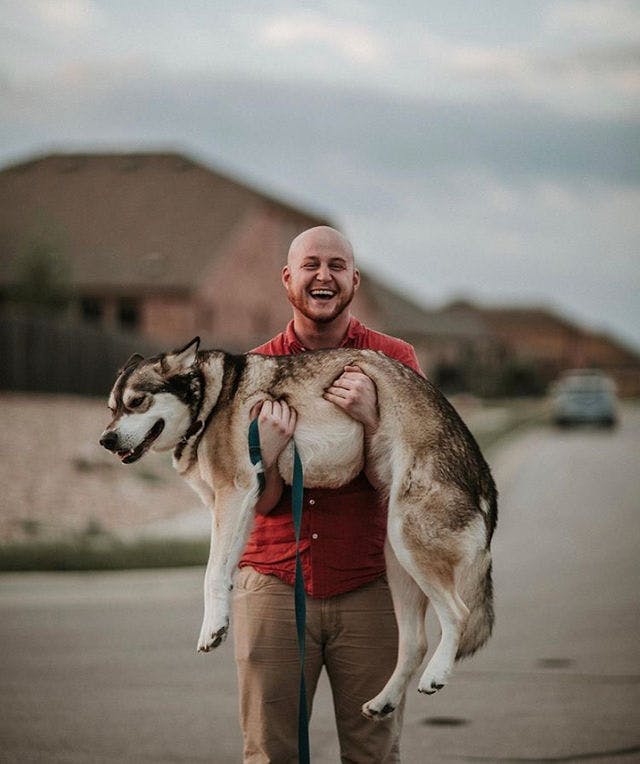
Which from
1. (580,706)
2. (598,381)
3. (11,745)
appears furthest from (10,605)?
(598,381)

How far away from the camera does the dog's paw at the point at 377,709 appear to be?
11.8ft

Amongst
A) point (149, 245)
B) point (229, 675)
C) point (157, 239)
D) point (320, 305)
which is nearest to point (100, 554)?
point (229, 675)

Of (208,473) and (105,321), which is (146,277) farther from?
(208,473)

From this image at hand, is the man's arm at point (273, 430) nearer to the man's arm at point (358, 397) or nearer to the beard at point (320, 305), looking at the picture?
the man's arm at point (358, 397)

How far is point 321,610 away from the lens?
3891 mm

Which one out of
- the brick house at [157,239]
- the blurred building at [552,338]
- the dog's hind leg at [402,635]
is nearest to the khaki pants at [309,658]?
the dog's hind leg at [402,635]

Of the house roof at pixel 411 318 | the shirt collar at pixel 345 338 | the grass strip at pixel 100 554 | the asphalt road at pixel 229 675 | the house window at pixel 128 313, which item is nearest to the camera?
the shirt collar at pixel 345 338

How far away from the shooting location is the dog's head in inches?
136

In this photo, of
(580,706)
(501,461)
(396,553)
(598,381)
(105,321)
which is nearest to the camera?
(396,553)

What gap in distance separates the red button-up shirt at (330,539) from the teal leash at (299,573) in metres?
0.09

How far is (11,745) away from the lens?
6645 millimetres

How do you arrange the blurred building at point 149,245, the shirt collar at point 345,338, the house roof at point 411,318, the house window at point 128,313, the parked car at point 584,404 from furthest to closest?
the house roof at point 411,318
the parked car at point 584,404
the house window at point 128,313
the blurred building at point 149,245
the shirt collar at point 345,338

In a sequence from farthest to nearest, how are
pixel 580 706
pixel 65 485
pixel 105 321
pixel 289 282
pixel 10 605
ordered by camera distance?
pixel 105 321 < pixel 65 485 < pixel 10 605 < pixel 580 706 < pixel 289 282

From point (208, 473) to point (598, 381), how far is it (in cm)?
3276
